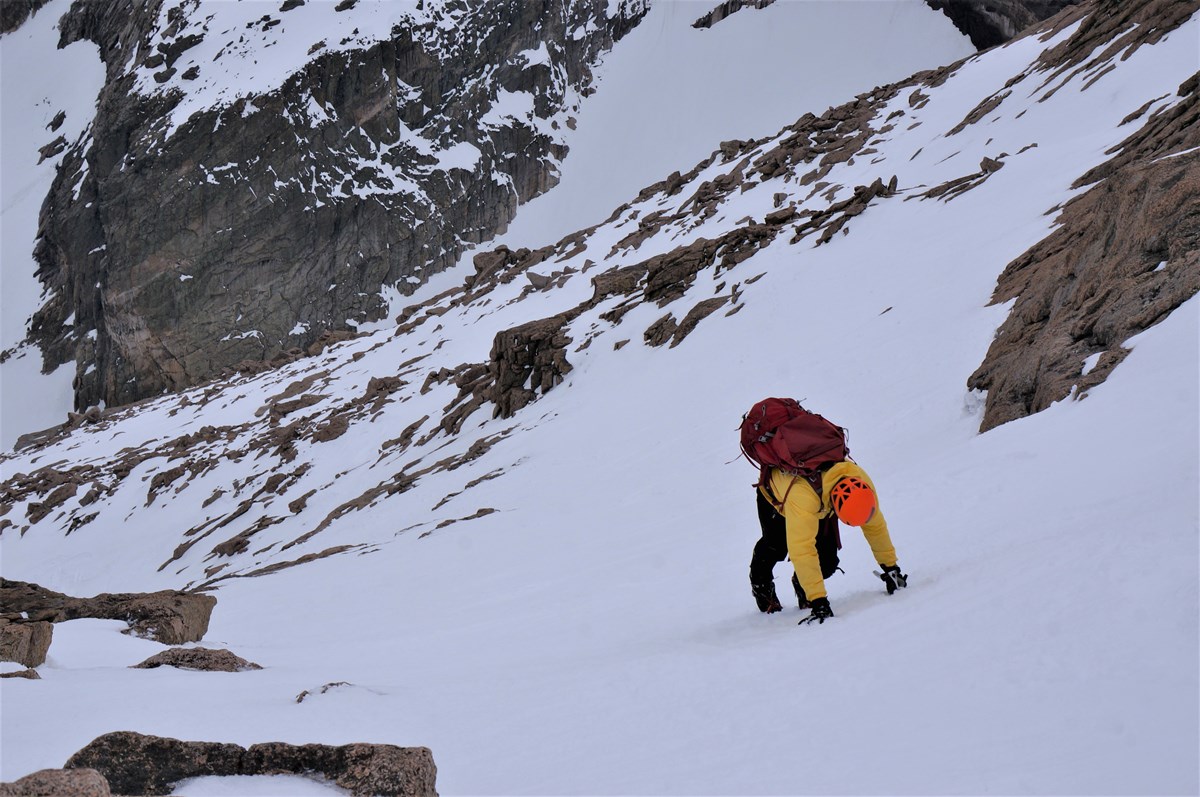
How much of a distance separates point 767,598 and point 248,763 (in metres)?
3.17

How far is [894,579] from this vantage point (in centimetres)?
439

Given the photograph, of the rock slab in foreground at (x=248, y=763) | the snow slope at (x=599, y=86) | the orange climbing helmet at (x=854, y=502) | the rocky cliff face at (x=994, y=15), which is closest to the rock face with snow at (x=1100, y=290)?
the orange climbing helmet at (x=854, y=502)

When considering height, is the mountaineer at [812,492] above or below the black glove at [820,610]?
above

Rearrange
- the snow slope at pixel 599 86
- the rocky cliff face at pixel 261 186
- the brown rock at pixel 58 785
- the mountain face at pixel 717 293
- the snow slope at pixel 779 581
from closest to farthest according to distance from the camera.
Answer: the brown rock at pixel 58 785 < the snow slope at pixel 779 581 < the mountain face at pixel 717 293 < the rocky cliff face at pixel 261 186 < the snow slope at pixel 599 86

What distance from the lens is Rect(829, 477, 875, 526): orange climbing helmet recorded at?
423cm

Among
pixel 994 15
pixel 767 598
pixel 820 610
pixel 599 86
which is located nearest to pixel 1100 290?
pixel 767 598

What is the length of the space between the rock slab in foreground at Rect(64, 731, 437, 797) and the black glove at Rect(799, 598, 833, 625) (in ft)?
7.55

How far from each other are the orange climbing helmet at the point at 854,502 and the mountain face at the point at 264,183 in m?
57.8

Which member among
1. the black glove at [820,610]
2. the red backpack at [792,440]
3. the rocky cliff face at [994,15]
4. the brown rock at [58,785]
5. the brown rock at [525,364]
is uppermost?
the rocky cliff face at [994,15]

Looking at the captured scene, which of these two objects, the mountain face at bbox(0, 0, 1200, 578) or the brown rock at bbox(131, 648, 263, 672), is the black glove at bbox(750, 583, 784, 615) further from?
the brown rock at bbox(131, 648, 263, 672)

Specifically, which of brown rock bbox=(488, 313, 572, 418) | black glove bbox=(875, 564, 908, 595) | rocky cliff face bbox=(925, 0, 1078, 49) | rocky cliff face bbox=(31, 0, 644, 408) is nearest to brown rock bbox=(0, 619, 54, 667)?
black glove bbox=(875, 564, 908, 595)

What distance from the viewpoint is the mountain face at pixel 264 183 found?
5828 cm

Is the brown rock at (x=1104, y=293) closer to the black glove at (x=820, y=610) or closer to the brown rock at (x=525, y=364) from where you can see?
the black glove at (x=820, y=610)

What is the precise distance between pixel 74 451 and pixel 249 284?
2726cm
